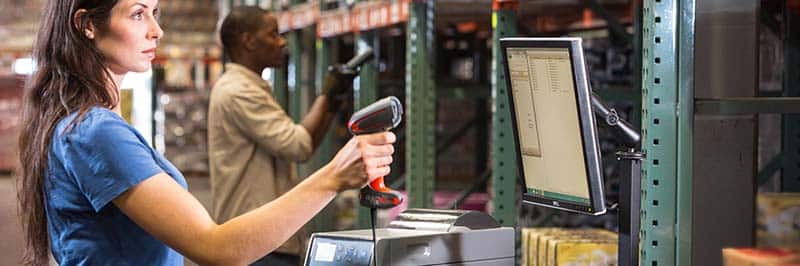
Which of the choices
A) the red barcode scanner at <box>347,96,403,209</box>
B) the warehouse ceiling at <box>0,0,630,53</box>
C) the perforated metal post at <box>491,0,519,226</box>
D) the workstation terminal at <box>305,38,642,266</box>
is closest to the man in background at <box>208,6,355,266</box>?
the perforated metal post at <box>491,0,519,226</box>

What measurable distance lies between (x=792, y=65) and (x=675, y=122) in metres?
1.96

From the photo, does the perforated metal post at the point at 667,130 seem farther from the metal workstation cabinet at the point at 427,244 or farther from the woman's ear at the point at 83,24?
the woman's ear at the point at 83,24

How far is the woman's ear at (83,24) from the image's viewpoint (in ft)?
7.86

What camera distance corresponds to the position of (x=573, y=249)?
3186 millimetres

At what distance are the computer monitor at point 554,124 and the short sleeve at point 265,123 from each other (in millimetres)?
1932

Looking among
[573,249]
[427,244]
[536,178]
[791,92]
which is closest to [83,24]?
[427,244]

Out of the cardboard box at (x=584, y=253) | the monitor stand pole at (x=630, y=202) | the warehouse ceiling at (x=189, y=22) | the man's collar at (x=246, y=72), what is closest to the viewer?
the monitor stand pole at (x=630, y=202)

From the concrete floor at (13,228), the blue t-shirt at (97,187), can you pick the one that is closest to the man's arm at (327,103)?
the blue t-shirt at (97,187)

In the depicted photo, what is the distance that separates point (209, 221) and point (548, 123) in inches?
31.6

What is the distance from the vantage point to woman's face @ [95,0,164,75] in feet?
7.91

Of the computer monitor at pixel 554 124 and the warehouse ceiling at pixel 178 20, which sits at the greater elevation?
the warehouse ceiling at pixel 178 20

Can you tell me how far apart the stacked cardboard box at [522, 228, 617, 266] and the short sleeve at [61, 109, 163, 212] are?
4.22 ft

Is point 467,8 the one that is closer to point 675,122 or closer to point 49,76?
point 675,122

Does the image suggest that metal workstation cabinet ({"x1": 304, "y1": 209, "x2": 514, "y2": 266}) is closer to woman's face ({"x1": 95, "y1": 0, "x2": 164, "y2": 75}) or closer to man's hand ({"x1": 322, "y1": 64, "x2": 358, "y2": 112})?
woman's face ({"x1": 95, "y1": 0, "x2": 164, "y2": 75})
